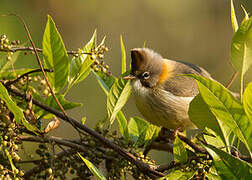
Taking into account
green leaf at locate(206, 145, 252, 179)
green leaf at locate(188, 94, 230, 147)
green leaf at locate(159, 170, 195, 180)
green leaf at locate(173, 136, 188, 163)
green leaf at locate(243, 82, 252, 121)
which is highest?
green leaf at locate(243, 82, 252, 121)

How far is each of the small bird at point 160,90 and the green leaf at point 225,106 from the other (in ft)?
4.95

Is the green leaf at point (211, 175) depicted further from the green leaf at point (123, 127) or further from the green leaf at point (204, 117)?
the green leaf at point (123, 127)

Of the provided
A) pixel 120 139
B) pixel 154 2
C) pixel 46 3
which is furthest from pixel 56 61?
pixel 154 2

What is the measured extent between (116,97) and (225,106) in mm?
890

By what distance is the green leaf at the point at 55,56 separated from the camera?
2.02 m

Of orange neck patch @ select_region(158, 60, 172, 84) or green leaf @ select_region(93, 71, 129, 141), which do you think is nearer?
green leaf @ select_region(93, 71, 129, 141)

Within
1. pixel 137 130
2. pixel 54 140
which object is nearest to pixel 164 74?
pixel 137 130

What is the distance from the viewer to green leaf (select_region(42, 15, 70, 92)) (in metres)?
2.02

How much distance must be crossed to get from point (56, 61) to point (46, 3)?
441 cm

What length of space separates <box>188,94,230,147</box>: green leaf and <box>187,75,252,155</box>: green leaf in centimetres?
8

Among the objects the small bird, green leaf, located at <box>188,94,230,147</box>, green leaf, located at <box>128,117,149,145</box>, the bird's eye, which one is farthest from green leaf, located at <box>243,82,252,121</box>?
the bird's eye

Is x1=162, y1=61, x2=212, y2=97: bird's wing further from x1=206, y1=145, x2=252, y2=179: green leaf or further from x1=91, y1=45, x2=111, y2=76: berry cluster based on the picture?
x1=206, y1=145, x2=252, y2=179: green leaf

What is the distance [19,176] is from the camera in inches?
67.1

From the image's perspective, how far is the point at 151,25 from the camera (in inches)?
278
